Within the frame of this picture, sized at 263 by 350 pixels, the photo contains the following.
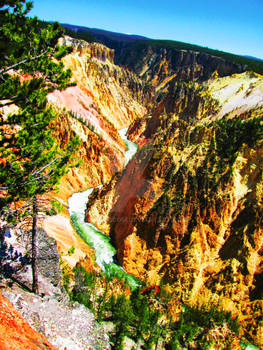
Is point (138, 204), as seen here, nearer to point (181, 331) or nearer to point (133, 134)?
point (181, 331)

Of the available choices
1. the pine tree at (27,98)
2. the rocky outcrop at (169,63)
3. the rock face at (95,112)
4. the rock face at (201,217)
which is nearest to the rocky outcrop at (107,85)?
the rock face at (95,112)

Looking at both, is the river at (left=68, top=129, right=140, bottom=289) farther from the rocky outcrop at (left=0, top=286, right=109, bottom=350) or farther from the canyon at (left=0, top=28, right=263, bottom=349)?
the rocky outcrop at (left=0, top=286, right=109, bottom=350)

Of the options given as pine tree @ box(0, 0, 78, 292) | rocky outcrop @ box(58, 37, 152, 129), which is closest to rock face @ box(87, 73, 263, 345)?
pine tree @ box(0, 0, 78, 292)

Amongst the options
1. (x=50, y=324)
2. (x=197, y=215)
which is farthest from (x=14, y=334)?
(x=197, y=215)

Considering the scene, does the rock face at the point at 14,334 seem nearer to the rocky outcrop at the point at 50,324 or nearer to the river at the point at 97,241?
the rocky outcrop at the point at 50,324

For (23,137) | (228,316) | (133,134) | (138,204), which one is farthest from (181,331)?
(133,134)

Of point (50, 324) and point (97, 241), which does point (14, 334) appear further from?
point (97, 241)
